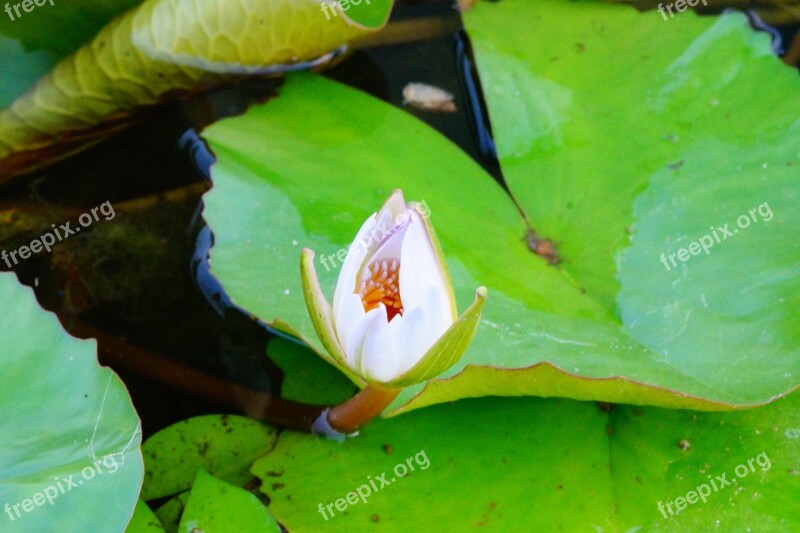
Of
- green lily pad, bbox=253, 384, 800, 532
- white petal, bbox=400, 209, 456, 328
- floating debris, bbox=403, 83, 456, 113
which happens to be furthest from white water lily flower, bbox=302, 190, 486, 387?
floating debris, bbox=403, 83, 456, 113

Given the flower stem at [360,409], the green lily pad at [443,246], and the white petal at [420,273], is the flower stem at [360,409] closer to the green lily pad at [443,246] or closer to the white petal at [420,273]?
the green lily pad at [443,246]

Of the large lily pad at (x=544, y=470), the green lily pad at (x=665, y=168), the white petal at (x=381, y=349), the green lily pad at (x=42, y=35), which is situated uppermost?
the green lily pad at (x=42, y=35)

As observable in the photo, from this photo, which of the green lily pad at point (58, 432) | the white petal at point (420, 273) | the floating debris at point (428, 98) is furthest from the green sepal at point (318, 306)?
the floating debris at point (428, 98)

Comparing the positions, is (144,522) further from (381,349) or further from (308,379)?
(381,349)

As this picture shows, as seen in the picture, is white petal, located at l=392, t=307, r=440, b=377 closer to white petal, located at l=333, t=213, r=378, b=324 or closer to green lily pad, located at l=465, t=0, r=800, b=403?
white petal, located at l=333, t=213, r=378, b=324

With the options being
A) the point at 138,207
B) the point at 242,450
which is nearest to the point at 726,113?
the point at 242,450

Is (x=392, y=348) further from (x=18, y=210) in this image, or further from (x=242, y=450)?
(x=18, y=210)

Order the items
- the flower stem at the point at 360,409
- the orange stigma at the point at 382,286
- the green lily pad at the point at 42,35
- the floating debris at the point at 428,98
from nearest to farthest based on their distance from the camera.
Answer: the orange stigma at the point at 382,286, the flower stem at the point at 360,409, the green lily pad at the point at 42,35, the floating debris at the point at 428,98
